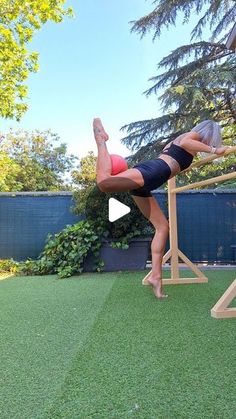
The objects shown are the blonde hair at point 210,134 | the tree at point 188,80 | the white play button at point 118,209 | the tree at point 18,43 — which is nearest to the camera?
the blonde hair at point 210,134

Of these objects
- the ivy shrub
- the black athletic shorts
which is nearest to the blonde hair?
the black athletic shorts

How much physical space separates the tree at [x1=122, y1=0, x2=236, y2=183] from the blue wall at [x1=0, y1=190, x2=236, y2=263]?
12.8 feet

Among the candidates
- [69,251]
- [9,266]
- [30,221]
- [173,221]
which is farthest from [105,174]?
[30,221]

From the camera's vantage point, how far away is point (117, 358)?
6.20 feet

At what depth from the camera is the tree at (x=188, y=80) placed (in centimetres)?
974

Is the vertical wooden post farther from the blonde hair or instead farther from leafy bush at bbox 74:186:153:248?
leafy bush at bbox 74:186:153:248

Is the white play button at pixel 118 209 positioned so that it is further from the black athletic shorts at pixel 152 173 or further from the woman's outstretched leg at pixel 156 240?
the black athletic shorts at pixel 152 173

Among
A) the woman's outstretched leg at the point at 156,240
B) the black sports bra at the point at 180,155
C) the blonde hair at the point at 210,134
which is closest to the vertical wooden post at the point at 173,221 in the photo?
the woman's outstretched leg at the point at 156,240

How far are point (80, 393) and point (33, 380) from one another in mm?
246

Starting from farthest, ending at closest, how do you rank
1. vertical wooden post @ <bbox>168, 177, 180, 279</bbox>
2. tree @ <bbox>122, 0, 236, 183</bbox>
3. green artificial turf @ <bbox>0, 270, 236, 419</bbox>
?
tree @ <bbox>122, 0, 236, 183</bbox> → vertical wooden post @ <bbox>168, 177, 180, 279</bbox> → green artificial turf @ <bbox>0, 270, 236, 419</bbox>

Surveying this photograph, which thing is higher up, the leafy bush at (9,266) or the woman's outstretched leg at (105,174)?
the woman's outstretched leg at (105,174)

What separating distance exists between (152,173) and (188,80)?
25.6 feet

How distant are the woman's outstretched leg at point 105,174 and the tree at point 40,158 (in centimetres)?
1540

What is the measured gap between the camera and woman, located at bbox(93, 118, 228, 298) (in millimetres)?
2691
